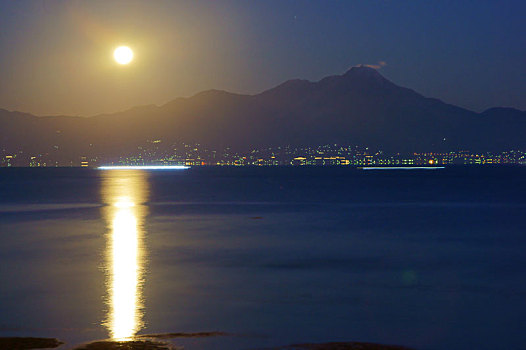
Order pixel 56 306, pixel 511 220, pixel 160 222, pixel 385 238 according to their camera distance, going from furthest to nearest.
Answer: pixel 511 220 < pixel 160 222 < pixel 385 238 < pixel 56 306

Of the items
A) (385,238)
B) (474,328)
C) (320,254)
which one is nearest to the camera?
(474,328)

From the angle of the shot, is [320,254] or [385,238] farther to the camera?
[385,238]

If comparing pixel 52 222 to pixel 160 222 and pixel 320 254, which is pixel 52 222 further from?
pixel 320 254

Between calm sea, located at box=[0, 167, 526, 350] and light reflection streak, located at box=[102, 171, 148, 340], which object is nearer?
calm sea, located at box=[0, 167, 526, 350]

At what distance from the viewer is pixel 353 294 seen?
20312 millimetres

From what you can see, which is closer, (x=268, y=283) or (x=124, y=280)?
(x=124, y=280)

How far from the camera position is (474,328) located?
16.2 meters

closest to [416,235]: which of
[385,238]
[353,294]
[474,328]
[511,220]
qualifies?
[385,238]

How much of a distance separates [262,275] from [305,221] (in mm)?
25552

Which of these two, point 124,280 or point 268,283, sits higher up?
point 124,280

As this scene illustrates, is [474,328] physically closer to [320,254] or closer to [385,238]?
[320,254]

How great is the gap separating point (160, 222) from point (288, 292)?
28.4 meters

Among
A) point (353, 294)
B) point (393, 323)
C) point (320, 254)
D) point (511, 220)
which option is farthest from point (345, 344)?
point (511, 220)

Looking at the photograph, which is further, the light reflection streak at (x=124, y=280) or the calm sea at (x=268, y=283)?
the light reflection streak at (x=124, y=280)
